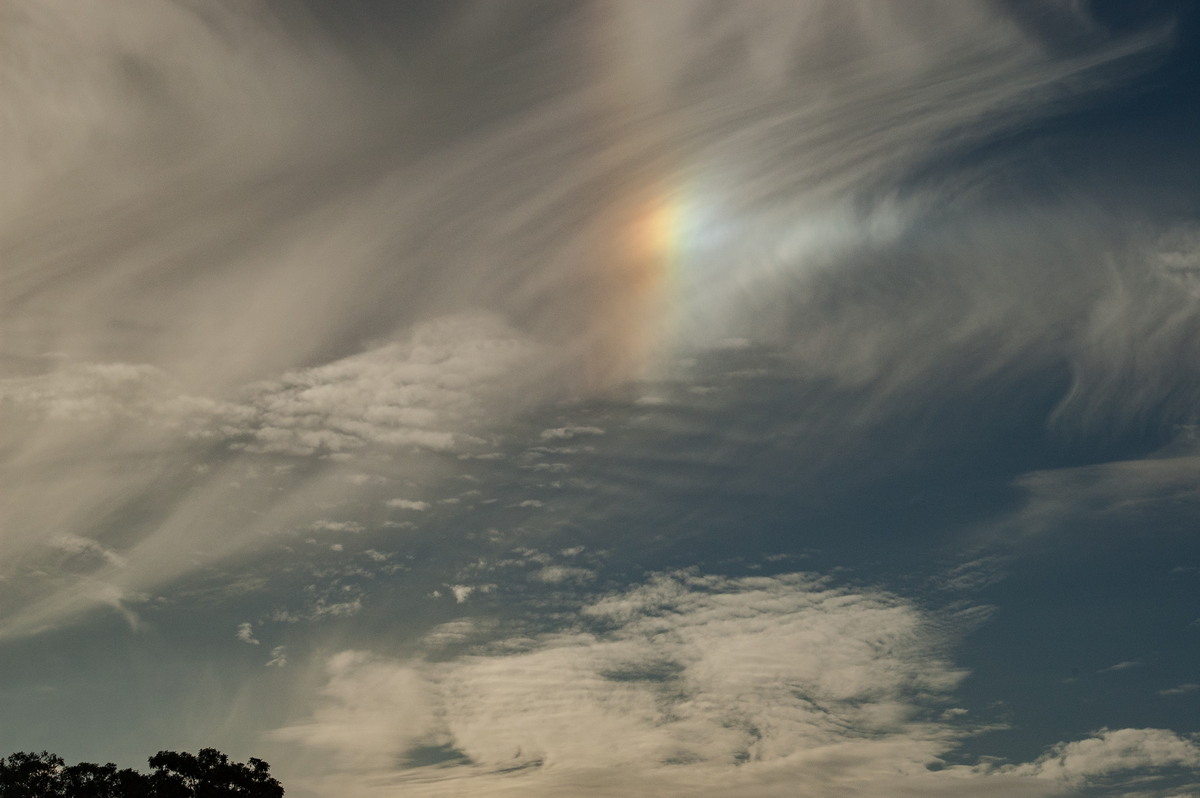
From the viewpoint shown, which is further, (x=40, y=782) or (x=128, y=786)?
(x=128, y=786)

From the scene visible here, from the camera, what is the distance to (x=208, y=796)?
301 feet

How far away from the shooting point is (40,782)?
8194 centimetres

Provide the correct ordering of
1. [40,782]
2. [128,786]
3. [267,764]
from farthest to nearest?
[267,764] → [128,786] → [40,782]

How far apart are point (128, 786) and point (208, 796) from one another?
752 centimetres

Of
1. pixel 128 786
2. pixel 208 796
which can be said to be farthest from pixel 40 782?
pixel 208 796

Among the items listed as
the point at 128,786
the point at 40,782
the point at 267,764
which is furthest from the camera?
the point at 267,764

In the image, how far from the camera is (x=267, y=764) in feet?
316

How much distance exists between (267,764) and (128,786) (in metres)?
13.1

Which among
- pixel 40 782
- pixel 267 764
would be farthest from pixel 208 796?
pixel 40 782

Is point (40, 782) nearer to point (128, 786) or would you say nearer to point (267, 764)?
point (128, 786)

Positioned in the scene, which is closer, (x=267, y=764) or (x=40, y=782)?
(x=40, y=782)

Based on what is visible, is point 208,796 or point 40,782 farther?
point 208,796

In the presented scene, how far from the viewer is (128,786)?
87438mm

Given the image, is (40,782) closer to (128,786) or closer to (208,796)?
(128,786)
